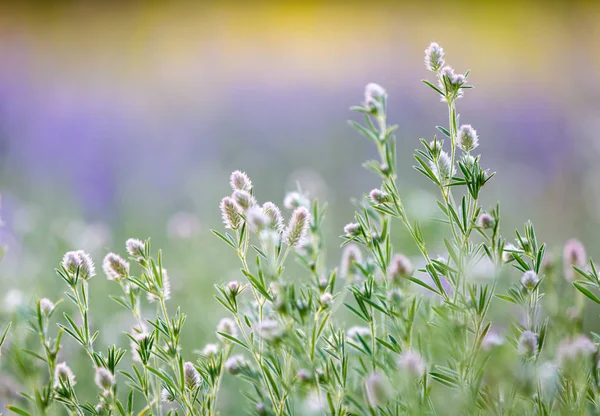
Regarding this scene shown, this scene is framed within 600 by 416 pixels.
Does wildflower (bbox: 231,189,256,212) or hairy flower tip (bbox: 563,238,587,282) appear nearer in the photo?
wildflower (bbox: 231,189,256,212)

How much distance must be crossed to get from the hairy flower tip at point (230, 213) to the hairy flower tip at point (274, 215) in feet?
0.10

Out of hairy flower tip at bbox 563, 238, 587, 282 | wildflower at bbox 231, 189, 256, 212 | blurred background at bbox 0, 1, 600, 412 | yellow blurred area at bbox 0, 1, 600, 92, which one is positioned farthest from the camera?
yellow blurred area at bbox 0, 1, 600, 92

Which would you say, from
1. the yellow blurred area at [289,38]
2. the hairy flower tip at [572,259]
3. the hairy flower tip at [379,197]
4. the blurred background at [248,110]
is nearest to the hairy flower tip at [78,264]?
the hairy flower tip at [379,197]

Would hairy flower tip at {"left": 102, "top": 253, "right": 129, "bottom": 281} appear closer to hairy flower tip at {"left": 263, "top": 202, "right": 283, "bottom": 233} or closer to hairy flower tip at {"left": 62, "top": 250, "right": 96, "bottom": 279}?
hairy flower tip at {"left": 62, "top": 250, "right": 96, "bottom": 279}

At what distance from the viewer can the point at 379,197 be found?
714 millimetres

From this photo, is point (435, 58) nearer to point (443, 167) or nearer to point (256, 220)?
point (443, 167)

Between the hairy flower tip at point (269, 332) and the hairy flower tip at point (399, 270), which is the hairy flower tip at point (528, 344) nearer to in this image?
the hairy flower tip at point (399, 270)

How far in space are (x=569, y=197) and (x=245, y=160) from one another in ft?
4.95

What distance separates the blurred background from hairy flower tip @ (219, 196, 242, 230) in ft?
2.93

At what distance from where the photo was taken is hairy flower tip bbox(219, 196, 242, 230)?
0.68 meters

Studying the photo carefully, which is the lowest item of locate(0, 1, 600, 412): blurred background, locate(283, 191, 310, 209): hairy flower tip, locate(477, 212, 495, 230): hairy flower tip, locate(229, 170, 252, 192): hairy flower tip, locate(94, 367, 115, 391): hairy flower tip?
locate(94, 367, 115, 391): hairy flower tip

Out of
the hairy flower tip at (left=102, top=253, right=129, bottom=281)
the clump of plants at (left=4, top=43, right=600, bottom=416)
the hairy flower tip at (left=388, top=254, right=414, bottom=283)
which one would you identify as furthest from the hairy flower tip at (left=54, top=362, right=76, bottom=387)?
the hairy flower tip at (left=388, top=254, right=414, bottom=283)

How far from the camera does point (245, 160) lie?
10.3ft

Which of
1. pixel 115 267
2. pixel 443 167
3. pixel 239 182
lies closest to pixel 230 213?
pixel 239 182
